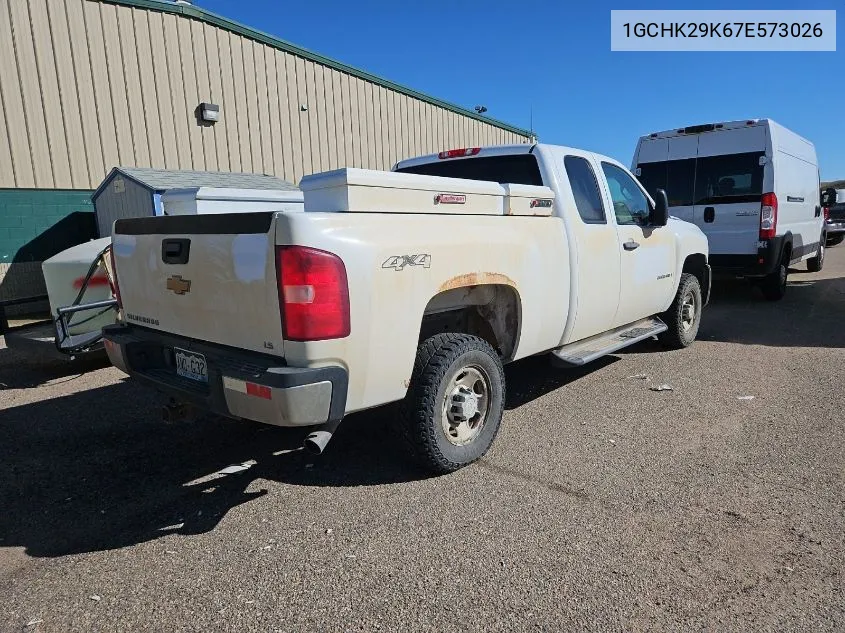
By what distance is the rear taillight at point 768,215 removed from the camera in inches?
343

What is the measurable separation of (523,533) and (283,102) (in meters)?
12.3

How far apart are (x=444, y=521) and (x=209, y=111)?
429 inches

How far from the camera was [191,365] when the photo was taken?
3326 millimetres

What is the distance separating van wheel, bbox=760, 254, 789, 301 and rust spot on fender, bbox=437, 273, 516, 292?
7.62 metres

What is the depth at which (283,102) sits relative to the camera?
13.1 metres

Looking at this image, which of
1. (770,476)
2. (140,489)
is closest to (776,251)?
(770,476)

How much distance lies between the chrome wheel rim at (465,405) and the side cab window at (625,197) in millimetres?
2247

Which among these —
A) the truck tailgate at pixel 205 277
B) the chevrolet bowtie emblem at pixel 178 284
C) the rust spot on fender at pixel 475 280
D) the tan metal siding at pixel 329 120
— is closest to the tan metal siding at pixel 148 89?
the tan metal siding at pixel 329 120

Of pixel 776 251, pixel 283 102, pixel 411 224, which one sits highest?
pixel 283 102

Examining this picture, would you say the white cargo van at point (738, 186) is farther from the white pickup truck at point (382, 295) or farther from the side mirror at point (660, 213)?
the white pickup truck at point (382, 295)

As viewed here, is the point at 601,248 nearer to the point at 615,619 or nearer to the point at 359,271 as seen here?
the point at 359,271

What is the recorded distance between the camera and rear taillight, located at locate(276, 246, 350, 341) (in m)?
Answer: 2.71

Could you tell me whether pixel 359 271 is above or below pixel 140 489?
above

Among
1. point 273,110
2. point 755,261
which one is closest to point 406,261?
point 755,261
